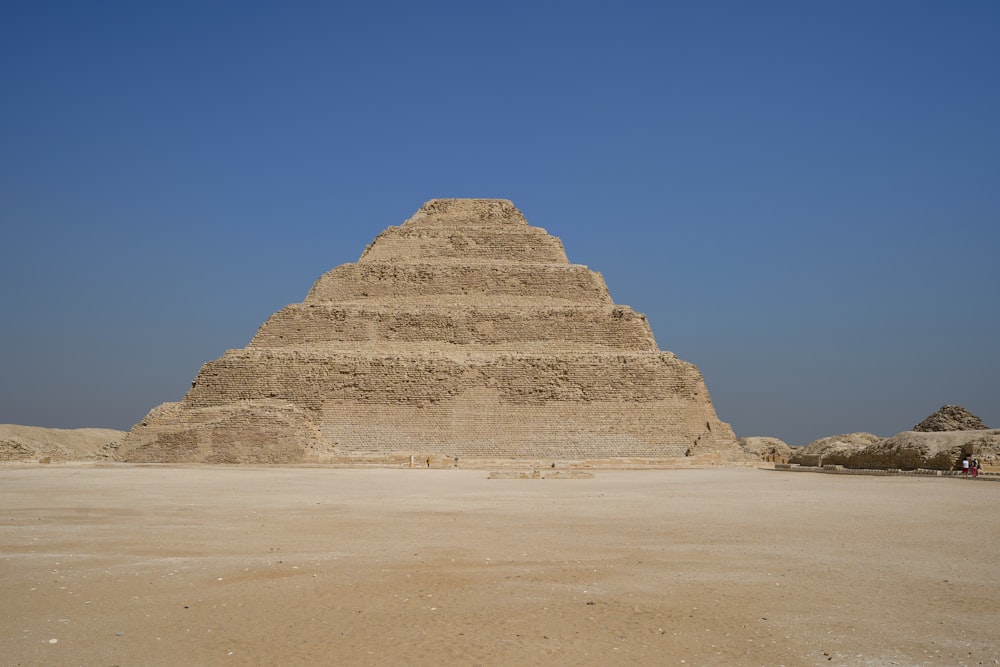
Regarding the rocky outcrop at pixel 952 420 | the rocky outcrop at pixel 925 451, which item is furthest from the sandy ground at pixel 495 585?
the rocky outcrop at pixel 952 420

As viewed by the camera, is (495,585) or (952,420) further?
(952,420)

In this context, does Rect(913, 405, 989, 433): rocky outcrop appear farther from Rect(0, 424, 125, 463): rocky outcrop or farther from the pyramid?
Rect(0, 424, 125, 463): rocky outcrop

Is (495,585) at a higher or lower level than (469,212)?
lower

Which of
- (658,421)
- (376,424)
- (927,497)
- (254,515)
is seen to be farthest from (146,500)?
(658,421)

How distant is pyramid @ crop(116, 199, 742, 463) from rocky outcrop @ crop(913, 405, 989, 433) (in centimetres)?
763

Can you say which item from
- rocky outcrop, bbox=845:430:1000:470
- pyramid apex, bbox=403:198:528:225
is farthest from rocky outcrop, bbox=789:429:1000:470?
pyramid apex, bbox=403:198:528:225

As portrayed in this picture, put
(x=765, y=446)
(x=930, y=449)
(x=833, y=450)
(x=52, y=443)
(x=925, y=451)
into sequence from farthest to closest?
(x=765, y=446) < (x=52, y=443) < (x=833, y=450) < (x=925, y=451) < (x=930, y=449)

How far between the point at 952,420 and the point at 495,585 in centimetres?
3096

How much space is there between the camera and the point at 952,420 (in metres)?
33.8

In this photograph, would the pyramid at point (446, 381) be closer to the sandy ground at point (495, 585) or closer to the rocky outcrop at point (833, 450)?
the rocky outcrop at point (833, 450)

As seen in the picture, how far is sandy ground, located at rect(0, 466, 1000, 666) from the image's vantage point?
5871 millimetres

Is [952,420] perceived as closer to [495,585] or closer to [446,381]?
[446,381]

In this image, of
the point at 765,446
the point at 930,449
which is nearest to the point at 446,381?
the point at 930,449

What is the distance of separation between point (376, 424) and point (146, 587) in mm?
29795
